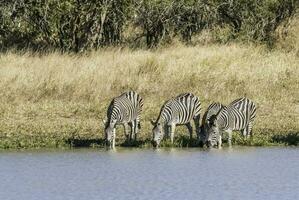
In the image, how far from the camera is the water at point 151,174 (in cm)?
1435

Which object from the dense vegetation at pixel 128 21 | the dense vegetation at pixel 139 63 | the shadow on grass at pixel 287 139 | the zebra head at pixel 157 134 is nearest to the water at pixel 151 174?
the zebra head at pixel 157 134

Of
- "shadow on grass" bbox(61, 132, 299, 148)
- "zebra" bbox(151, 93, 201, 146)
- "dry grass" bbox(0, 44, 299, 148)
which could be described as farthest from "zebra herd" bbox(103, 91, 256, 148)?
"dry grass" bbox(0, 44, 299, 148)

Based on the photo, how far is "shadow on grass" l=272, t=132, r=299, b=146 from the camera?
64.7 feet

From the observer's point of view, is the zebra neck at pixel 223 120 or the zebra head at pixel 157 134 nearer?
the zebra head at pixel 157 134

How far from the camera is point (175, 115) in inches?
792

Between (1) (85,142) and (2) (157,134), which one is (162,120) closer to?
(2) (157,134)

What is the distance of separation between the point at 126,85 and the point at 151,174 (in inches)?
354

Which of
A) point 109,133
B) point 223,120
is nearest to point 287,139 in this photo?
point 223,120

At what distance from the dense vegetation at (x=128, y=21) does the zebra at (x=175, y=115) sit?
10.5 metres

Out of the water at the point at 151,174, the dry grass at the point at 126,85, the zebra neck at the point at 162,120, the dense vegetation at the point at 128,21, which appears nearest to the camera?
the water at the point at 151,174

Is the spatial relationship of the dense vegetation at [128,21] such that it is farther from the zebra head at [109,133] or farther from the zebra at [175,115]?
the zebra head at [109,133]

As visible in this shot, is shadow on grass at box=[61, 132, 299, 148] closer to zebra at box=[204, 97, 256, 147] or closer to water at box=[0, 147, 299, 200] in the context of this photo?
zebra at box=[204, 97, 256, 147]

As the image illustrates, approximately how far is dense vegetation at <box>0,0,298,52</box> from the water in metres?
13.0

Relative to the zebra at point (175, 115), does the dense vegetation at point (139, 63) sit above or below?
above
